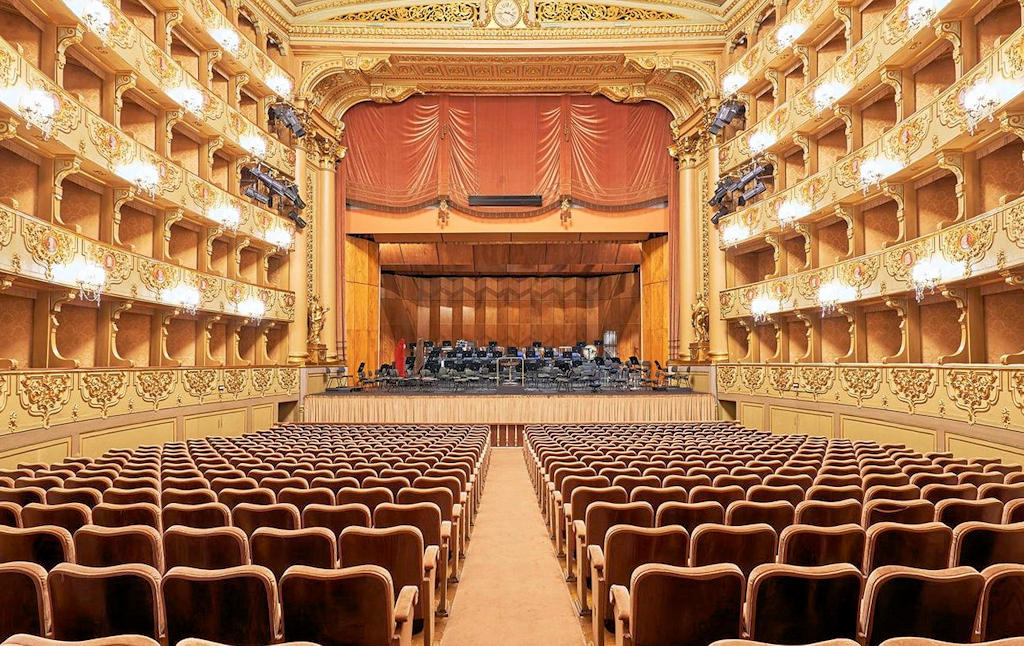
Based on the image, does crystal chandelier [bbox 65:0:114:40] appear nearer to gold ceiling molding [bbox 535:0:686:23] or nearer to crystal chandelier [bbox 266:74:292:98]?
crystal chandelier [bbox 266:74:292:98]

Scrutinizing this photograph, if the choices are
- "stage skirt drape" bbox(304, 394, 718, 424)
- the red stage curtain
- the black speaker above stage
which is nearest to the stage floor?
"stage skirt drape" bbox(304, 394, 718, 424)

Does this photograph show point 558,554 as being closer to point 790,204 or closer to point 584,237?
point 790,204

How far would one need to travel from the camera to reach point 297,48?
52.3ft

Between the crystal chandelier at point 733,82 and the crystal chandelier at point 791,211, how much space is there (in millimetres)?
3337

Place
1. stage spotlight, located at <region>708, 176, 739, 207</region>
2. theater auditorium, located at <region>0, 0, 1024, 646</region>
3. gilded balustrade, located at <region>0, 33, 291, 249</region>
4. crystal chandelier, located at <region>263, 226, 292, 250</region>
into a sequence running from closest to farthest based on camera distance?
theater auditorium, located at <region>0, 0, 1024, 646</region> < gilded balustrade, located at <region>0, 33, 291, 249</region> < crystal chandelier, located at <region>263, 226, 292, 250</region> < stage spotlight, located at <region>708, 176, 739, 207</region>

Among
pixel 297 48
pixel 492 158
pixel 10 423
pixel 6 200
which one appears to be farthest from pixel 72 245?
pixel 492 158

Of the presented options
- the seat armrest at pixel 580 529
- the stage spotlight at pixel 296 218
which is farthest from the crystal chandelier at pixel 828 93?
the stage spotlight at pixel 296 218

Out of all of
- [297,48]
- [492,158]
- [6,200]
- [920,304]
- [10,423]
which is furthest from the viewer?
[492,158]

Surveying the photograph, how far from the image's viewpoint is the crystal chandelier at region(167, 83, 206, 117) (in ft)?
37.2

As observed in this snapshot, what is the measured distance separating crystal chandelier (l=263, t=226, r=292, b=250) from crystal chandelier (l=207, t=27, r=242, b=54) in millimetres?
3716

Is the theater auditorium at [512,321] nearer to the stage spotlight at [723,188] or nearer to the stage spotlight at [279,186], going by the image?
the stage spotlight at [279,186]

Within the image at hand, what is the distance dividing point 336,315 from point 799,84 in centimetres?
1208

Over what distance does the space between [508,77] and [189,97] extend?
8.11 meters

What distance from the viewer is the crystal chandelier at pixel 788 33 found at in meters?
12.4
